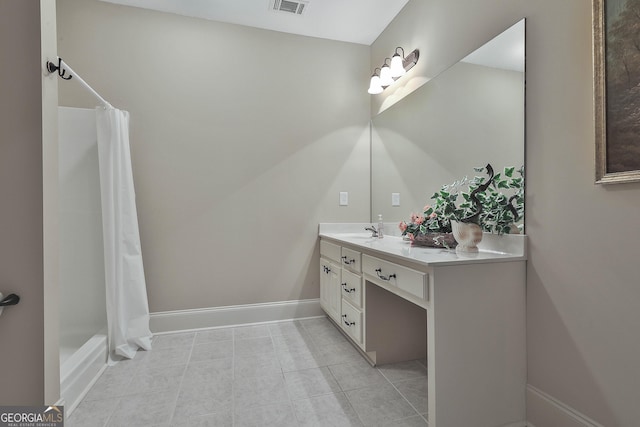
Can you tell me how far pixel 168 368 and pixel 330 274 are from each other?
1.26 meters

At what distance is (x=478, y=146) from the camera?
1716 millimetres

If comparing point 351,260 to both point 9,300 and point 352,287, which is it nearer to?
point 352,287

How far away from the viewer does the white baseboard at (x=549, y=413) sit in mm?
1231

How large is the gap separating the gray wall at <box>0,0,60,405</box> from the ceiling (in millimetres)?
1412

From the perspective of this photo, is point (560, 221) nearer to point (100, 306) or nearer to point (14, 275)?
point (14, 275)

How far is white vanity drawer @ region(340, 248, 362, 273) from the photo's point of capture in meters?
1.95

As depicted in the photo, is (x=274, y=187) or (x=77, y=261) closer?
(x=77, y=261)

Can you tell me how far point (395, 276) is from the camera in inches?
60.3

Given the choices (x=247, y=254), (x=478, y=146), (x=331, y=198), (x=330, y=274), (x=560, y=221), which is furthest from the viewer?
(x=331, y=198)

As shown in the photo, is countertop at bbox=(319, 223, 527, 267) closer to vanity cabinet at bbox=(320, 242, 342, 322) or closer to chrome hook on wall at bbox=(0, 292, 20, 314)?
vanity cabinet at bbox=(320, 242, 342, 322)

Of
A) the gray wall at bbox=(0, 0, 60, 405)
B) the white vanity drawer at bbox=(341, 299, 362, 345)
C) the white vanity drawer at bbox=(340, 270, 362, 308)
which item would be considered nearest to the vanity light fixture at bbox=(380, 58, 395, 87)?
the white vanity drawer at bbox=(340, 270, 362, 308)

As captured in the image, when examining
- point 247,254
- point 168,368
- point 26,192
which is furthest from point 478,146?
point 168,368

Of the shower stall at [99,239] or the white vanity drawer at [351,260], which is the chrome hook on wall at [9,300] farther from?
the white vanity drawer at [351,260]

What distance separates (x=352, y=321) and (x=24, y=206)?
1764mm
